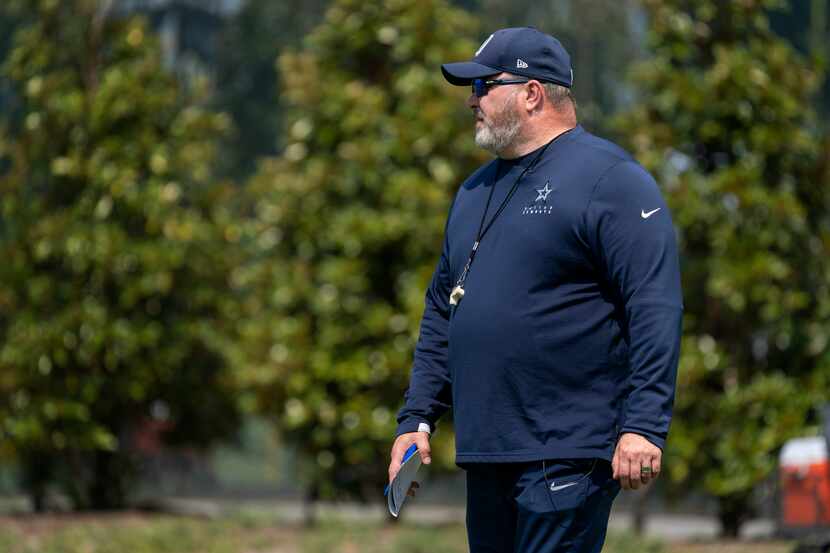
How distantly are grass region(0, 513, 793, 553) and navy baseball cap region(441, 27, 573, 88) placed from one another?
20.9 ft

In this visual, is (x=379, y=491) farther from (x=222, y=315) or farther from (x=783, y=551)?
Answer: (x=783, y=551)

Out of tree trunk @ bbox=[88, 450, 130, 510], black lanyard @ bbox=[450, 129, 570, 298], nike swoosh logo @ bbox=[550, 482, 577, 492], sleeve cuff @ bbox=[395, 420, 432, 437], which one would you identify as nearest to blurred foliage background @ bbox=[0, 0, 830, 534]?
tree trunk @ bbox=[88, 450, 130, 510]

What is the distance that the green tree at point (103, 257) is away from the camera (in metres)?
12.4

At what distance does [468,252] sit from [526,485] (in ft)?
2.16

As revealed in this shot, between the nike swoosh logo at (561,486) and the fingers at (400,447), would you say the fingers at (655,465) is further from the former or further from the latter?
the fingers at (400,447)

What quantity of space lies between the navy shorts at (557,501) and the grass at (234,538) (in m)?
6.26

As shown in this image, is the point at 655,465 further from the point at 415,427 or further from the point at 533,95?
the point at 533,95

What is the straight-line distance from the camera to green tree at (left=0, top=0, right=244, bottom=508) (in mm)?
12430

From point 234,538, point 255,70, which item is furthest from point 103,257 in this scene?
point 255,70

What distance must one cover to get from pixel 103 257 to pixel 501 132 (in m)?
8.96

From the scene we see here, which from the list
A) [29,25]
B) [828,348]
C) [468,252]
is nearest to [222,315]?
[29,25]

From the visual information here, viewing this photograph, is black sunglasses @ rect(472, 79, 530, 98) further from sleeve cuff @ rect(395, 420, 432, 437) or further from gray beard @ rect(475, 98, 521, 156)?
sleeve cuff @ rect(395, 420, 432, 437)

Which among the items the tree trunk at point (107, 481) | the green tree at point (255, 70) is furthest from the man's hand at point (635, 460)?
the green tree at point (255, 70)

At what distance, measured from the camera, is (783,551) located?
9.51m
